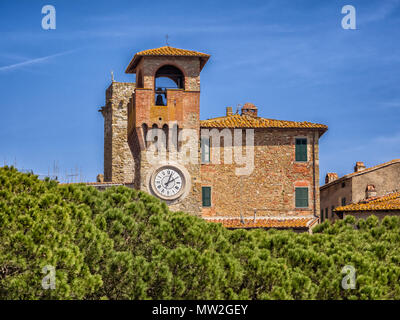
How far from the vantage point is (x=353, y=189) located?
129ft

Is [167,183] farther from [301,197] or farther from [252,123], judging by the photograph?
[301,197]

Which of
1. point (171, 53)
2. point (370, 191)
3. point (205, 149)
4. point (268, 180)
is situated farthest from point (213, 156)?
point (370, 191)

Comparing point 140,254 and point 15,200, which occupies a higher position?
point 15,200

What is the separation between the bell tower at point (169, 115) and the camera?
35.9 m

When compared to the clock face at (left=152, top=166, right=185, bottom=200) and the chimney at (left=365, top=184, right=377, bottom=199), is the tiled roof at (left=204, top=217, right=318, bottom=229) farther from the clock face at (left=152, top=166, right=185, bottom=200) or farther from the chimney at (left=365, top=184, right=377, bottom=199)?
the chimney at (left=365, top=184, right=377, bottom=199)

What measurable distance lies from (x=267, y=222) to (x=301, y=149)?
3.96 meters

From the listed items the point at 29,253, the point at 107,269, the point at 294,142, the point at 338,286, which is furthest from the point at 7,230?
the point at 294,142

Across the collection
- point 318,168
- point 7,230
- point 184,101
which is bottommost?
point 7,230

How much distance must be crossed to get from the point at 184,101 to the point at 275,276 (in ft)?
53.5

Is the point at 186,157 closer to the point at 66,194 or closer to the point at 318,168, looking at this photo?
the point at 318,168

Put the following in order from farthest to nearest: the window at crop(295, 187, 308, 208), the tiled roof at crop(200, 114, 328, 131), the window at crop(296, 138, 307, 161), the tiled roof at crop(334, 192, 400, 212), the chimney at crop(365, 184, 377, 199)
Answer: the chimney at crop(365, 184, 377, 199) → the window at crop(296, 138, 307, 161) → the tiled roof at crop(200, 114, 328, 131) → the window at crop(295, 187, 308, 208) → the tiled roof at crop(334, 192, 400, 212)

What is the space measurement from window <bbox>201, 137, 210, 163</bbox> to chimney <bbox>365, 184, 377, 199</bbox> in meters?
7.74

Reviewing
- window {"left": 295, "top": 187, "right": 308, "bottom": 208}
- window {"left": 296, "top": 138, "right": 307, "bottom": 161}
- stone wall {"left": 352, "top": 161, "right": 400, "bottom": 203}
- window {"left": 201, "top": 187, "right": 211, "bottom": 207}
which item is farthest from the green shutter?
window {"left": 201, "top": 187, "right": 211, "bottom": 207}

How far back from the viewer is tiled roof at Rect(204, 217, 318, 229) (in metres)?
35.9
